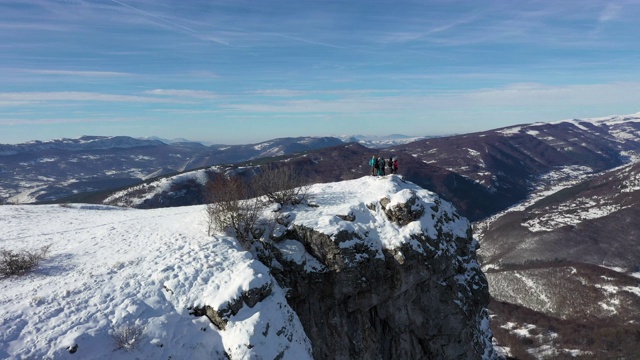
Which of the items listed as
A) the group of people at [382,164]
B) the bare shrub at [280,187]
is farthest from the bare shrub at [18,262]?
the group of people at [382,164]

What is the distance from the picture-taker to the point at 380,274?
3084cm

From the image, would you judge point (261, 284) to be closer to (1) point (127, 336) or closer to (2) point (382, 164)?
(1) point (127, 336)

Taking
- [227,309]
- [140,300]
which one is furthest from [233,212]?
[140,300]

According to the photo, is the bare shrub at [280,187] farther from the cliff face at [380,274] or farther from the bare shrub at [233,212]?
the bare shrub at [233,212]

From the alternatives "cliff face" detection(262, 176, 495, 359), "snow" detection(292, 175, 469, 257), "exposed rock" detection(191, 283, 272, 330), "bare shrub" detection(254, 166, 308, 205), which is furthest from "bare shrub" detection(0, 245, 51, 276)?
"snow" detection(292, 175, 469, 257)

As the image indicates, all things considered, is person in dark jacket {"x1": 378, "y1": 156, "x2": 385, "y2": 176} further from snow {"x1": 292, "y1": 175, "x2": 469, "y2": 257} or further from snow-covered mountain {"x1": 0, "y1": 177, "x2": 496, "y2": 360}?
snow-covered mountain {"x1": 0, "y1": 177, "x2": 496, "y2": 360}

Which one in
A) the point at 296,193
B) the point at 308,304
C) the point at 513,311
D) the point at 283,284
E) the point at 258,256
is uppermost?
the point at 296,193

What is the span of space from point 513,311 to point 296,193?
108195mm

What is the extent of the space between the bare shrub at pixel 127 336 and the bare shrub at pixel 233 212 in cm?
1047

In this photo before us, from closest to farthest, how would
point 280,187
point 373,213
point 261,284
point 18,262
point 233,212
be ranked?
point 261,284 → point 18,262 → point 233,212 → point 373,213 → point 280,187

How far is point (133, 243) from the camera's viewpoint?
29062mm

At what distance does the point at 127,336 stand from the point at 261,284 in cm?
810

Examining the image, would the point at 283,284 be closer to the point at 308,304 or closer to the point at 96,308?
the point at 308,304

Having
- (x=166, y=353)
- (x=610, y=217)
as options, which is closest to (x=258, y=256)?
(x=166, y=353)
